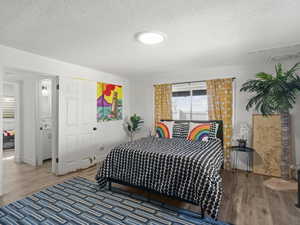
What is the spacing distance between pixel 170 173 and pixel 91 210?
3.60ft

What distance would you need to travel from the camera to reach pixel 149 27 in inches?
74.0

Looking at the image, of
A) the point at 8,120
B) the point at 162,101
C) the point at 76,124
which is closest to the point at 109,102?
the point at 76,124

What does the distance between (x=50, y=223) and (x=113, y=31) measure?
2326 millimetres

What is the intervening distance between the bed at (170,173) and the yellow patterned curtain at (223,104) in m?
1.55

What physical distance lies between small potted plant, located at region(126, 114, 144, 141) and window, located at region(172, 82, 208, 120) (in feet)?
3.41

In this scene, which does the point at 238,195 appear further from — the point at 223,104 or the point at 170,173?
the point at 223,104

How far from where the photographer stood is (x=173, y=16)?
166 cm

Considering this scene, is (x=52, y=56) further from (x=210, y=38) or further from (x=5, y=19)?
(x=210, y=38)

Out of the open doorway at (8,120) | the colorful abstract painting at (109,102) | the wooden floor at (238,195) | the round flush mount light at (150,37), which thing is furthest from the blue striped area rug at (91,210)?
the open doorway at (8,120)

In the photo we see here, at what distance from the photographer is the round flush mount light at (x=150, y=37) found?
2.01 metres

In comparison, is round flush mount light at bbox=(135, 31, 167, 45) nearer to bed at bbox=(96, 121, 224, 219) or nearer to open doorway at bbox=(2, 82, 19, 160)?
bed at bbox=(96, 121, 224, 219)

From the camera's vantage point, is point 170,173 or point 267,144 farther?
point 267,144

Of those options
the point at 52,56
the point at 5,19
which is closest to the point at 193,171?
the point at 5,19

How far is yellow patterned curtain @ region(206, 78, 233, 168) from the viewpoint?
138 inches
